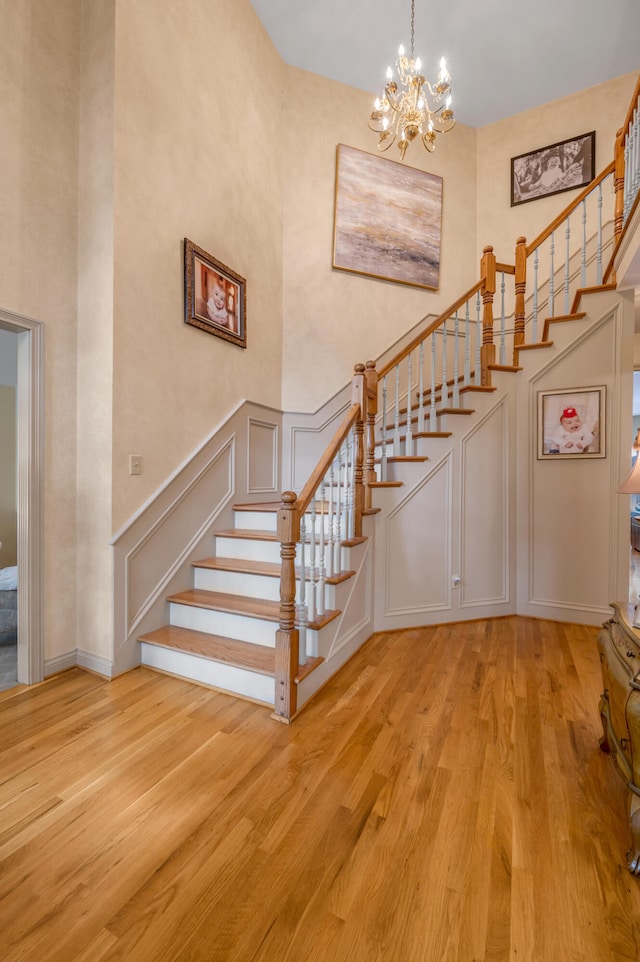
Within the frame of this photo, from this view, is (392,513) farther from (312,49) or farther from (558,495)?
(312,49)

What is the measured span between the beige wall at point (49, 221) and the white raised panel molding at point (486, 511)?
3005 mm

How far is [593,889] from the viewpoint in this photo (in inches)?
49.2

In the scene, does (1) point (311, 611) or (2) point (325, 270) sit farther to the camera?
(2) point (325, 270)

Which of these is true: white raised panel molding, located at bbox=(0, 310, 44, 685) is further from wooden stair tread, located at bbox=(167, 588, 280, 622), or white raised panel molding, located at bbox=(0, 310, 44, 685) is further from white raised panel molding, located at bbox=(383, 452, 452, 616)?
white raised panel molding, located at bbox=(383, 452, 452, 616)

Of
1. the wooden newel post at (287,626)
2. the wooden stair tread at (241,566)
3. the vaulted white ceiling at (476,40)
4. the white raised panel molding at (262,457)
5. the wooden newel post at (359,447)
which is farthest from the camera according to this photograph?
the vaulted white ceiling at (476,40)

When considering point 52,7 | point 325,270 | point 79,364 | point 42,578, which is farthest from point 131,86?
point 42,578

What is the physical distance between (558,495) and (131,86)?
4.33m

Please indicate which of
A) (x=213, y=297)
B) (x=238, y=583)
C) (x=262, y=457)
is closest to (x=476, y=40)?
(x=213, y=297)

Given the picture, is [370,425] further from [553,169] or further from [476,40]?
[476,40]

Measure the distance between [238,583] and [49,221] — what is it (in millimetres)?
2565

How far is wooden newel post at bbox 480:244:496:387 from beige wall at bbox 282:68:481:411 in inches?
49.5

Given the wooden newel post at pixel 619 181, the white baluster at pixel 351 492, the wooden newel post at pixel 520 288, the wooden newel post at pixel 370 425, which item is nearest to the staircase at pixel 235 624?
the white baluster at pixel 351 492

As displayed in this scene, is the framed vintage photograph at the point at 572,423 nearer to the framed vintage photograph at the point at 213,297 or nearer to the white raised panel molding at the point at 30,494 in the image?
the framed vintage photograph at the point at 213,297

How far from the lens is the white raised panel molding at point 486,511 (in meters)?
3.61
